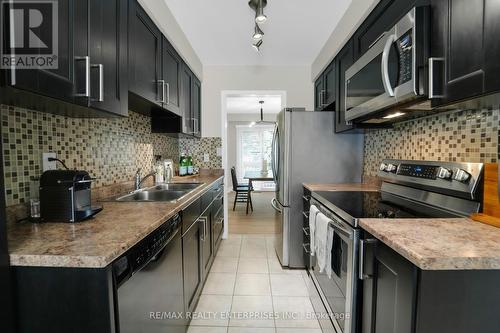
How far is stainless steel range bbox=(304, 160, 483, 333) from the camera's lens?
3.86 ft

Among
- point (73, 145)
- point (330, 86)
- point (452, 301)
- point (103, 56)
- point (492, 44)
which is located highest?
point (330, 86)

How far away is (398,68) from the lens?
3.98 ft

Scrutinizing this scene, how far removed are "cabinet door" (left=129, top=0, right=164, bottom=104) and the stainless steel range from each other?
139cm

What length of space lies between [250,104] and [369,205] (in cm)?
502

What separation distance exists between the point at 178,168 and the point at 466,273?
10.2 feet

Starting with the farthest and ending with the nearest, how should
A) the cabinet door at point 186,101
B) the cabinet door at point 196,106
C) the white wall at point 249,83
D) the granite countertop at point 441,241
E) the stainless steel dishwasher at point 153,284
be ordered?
1. the white wall at point 249,83
2. the cabinet door at point 196,106
3. the cabinet door at point 186,101
4. the stainless steel dishwasher at point 153,284
5. the granite countertop at point 441,241

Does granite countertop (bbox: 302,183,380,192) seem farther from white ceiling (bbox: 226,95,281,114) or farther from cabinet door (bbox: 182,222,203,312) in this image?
white ceiling (bbox: 226,95,281,114)

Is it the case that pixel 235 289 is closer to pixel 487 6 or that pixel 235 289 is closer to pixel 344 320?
pixel 344 320

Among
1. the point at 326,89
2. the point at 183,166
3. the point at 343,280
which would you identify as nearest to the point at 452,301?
the point at 343,280

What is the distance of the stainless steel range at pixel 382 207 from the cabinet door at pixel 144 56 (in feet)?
4.55

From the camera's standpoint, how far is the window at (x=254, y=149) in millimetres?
7641

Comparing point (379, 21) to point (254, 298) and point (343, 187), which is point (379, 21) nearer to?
point (343, 187)

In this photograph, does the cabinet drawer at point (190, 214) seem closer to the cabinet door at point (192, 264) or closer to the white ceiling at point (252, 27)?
the cabinet door at point (192, 264)

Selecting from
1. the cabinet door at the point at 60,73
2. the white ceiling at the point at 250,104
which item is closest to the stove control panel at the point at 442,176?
the cabinet door at the point at 60,73
